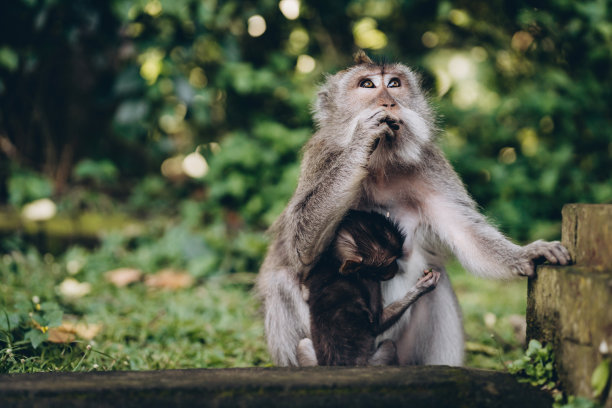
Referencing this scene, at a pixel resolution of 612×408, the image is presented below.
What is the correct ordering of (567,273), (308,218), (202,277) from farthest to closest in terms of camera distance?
(202,277) < (308,218) < (567,273)

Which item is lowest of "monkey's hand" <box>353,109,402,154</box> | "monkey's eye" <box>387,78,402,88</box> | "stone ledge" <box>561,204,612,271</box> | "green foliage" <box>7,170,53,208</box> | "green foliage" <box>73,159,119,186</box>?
"stone ledge" <box>561,204,612,271</box>

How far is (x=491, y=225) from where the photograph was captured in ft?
8.61

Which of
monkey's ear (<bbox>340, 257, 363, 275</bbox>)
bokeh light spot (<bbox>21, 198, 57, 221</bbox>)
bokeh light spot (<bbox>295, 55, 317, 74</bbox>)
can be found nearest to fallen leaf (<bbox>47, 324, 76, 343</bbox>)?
monkey's ear (<bbox>340, 257, 363, 275</bbox>)

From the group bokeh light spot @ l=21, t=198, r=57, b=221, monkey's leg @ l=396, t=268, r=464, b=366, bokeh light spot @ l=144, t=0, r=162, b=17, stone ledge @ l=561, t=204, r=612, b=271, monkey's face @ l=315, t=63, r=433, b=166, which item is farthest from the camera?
bokeh light spot @ l=21, t=198, r=57, b=221

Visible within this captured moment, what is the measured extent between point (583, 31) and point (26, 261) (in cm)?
492

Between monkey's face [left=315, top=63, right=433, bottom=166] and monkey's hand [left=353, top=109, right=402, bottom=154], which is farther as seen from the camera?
monkey's face [left=315, top=63, right=433, bottom=166]

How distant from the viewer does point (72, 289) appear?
13.3 feet

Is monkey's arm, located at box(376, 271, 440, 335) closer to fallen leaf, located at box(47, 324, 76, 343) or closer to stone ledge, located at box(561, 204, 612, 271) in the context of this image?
stone ledge, located at box(561, 204, 612, 271)

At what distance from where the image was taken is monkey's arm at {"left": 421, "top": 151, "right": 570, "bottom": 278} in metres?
2.26

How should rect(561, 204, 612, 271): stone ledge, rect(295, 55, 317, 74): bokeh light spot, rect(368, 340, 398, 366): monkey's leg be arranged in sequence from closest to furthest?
1. rect(561, 204, 612, 271): stone ledge
2. rect(368, 340, 398, 366): monkey's leg
3. rect(295, 55, 317, 74): bokeh light spot

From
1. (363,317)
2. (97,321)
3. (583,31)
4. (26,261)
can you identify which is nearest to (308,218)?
(363,317)

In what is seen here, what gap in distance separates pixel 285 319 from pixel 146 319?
4.63 feet

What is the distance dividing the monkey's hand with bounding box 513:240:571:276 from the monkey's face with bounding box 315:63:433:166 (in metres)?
0.71

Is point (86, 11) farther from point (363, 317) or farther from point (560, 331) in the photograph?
point (560, 331)
